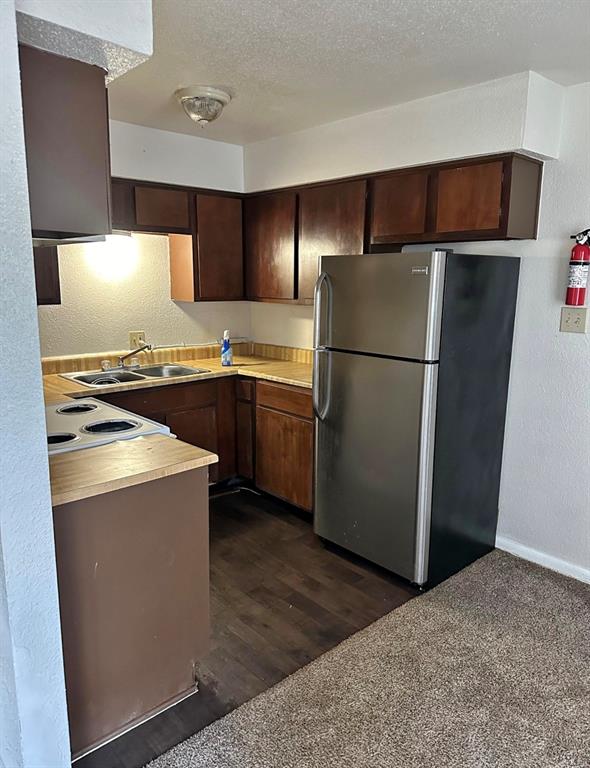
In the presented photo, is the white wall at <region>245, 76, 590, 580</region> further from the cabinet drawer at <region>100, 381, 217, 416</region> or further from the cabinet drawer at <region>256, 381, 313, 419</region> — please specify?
the cabinet drawer at <region>100, 381, 217, 416</region>

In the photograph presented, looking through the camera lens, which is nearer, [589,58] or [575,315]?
[589,58]

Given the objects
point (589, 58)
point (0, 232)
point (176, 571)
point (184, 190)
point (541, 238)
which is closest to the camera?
point (0, 232)

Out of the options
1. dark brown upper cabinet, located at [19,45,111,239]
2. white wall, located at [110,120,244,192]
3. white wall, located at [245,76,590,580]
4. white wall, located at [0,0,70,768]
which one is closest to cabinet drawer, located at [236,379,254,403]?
white wall, located at [110,120,244,192]

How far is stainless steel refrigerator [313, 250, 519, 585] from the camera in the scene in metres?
2.46

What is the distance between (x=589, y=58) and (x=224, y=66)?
4.83ft

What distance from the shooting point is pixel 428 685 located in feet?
6.61

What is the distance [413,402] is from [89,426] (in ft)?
4.53

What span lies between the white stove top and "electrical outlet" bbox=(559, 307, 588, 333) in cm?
192

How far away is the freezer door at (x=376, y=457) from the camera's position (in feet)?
8.23

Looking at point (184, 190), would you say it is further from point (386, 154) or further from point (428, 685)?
point (428, 685)

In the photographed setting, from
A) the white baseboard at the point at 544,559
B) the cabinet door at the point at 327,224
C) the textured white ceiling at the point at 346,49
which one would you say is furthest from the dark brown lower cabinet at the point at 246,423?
the textured white ceiling at the point at 346,49

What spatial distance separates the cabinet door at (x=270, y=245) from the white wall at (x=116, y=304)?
0.50m

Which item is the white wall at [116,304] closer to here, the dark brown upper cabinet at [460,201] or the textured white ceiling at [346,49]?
the textured white ceiling at [346,49]

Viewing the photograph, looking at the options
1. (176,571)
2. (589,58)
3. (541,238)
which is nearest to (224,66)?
(589,58)
